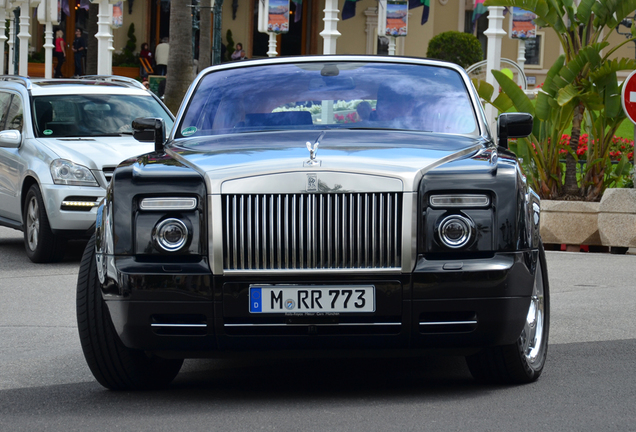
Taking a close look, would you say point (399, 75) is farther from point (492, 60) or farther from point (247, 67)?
point (492, 60)

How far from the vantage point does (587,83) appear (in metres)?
13.6

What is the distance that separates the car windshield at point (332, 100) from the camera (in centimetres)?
601

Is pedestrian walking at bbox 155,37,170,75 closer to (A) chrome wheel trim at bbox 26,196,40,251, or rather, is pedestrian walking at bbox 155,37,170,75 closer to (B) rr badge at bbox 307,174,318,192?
(A) chrome wheel trim at bbox 26,196,40,251

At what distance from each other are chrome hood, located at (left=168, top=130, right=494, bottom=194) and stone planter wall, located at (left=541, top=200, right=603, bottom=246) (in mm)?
7976

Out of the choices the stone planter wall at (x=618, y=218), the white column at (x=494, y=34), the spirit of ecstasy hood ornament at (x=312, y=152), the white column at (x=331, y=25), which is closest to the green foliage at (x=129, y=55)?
the white column at (x=331, y=25)

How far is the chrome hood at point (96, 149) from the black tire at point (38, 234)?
48 cm

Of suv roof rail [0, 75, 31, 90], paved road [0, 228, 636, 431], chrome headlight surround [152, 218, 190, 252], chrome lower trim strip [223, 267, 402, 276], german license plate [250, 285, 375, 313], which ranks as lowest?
paved road [0, 228, 636, 431]

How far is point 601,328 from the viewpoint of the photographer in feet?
24.2

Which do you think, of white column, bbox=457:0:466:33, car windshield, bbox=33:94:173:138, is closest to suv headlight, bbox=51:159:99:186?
car windshield, bbox=33:94:173:138

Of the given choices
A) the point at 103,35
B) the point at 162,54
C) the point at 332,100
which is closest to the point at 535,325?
the point at 332,100

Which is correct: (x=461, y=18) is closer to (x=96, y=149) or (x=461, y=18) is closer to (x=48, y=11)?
(x=48, y=11)

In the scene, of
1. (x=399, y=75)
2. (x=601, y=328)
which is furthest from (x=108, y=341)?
(x=601, y=328)

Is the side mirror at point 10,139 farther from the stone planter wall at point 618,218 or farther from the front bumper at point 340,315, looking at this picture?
the front bumper at point 340,315

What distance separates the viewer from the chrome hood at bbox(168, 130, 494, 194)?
4707 millimetres
